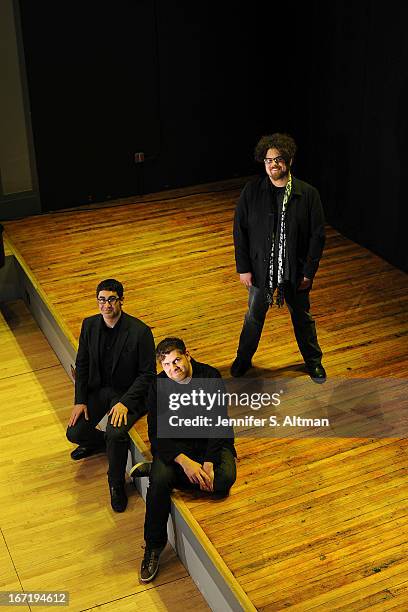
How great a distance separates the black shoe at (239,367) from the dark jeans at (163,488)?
839mm

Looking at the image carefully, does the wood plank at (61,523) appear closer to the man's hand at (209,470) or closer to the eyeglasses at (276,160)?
the man's hand at (209,470)

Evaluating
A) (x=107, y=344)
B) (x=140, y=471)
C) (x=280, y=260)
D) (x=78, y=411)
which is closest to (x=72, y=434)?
(x=78, y=411)

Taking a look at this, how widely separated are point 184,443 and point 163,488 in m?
0.22

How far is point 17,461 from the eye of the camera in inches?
197

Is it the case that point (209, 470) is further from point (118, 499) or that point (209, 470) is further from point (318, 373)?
point (318, 373)

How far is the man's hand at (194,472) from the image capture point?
4.11 m

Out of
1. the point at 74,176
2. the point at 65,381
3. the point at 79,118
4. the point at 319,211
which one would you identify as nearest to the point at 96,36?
the point at 79,118

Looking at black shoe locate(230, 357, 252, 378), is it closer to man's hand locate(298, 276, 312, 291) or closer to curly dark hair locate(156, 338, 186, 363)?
man's hand locate(298, 276, 312, 291)

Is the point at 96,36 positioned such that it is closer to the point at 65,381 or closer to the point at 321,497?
the point at 65,381

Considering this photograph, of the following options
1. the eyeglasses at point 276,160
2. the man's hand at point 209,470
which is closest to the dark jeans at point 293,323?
the eyeglasses at point 276,160

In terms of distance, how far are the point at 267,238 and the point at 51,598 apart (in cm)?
193

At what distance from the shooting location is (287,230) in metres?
4.50

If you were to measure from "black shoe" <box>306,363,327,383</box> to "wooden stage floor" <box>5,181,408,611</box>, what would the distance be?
0.28 feet

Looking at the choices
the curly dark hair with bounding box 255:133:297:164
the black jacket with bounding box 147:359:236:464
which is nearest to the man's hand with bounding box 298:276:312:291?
the curly dark hair with bounding box 255:133:297:164
